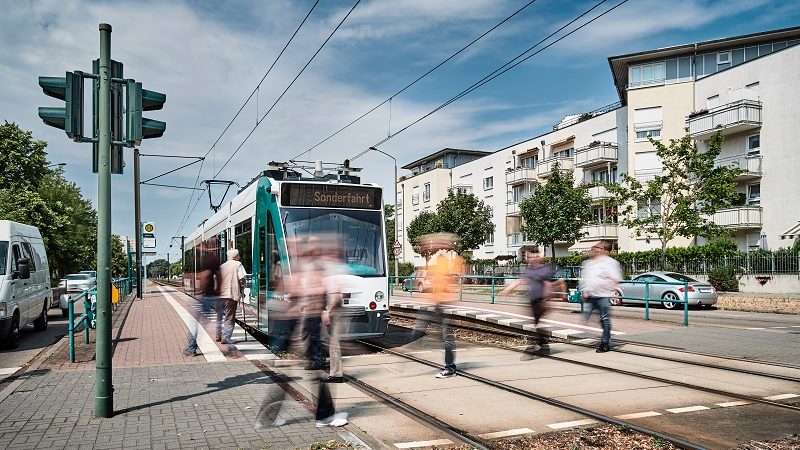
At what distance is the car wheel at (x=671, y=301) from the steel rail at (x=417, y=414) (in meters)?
17.2

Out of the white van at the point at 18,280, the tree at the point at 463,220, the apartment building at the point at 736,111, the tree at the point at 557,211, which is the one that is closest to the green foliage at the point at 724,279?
the apartment building at the point at 736,111

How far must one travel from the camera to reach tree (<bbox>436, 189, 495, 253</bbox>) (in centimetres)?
5391

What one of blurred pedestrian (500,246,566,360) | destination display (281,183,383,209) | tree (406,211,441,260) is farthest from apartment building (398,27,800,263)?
destination display (281,183,383,209)

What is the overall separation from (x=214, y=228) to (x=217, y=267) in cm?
836

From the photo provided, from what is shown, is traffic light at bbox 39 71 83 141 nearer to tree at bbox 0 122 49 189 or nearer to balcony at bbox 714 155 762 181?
balcony at bbox 714 155 762 181

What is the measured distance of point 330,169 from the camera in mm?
13008

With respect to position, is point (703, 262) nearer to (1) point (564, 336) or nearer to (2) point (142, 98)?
(1) point (564, 336)

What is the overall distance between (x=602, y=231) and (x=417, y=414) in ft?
139

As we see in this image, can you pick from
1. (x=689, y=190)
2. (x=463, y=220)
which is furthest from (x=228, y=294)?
(x=463, y=220)

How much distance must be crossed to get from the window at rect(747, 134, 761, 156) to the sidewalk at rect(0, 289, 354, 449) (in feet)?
112

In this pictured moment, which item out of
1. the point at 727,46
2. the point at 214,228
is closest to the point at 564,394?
the point at 214,228

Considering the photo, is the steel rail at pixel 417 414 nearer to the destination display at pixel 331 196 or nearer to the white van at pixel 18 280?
the destination display at pixel 331 196

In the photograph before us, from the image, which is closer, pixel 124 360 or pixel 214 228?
pixel 124 360

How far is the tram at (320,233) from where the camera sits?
11.1 m
